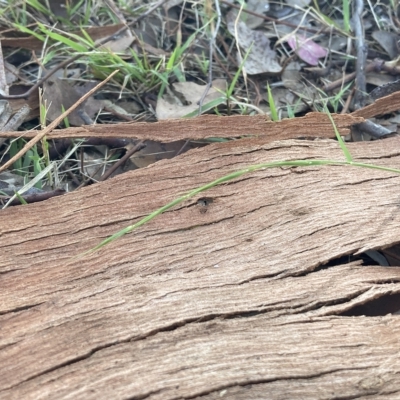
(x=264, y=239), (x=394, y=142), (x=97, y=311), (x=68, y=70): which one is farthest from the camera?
(x=68, y=70)

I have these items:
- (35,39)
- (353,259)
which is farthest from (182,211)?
(35,39)

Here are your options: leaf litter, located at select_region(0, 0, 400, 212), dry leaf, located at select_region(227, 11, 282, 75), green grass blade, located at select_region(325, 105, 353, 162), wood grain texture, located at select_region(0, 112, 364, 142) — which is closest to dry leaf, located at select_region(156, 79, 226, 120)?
leaf litter, located at select_region(0, 0, 400, 212)

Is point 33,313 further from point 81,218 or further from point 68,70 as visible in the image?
point 68,70

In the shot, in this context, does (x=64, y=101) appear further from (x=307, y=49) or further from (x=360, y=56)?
(x=360, y=56)

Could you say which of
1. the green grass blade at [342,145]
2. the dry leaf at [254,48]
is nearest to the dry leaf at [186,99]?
the dry leaf at [254,48]

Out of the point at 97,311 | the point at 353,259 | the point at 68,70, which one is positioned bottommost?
the point at 353,259

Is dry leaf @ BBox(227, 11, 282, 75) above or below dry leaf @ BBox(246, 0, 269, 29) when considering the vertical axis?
below

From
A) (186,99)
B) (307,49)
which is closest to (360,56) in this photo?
(307,49)

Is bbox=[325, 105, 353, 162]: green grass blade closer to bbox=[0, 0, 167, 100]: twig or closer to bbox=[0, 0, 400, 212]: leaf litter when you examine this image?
bbox=[0, 0, 400, 212]: leaf litter

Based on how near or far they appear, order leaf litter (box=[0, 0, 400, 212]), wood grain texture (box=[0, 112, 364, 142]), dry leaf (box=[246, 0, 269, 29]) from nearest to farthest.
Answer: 1. wood grain texture (box=[0, 112, 364, 142])
2. leaf litter (box=[0, 0, 400, 212])
3. dry leaf (box=[246, 0, 269, 29])
